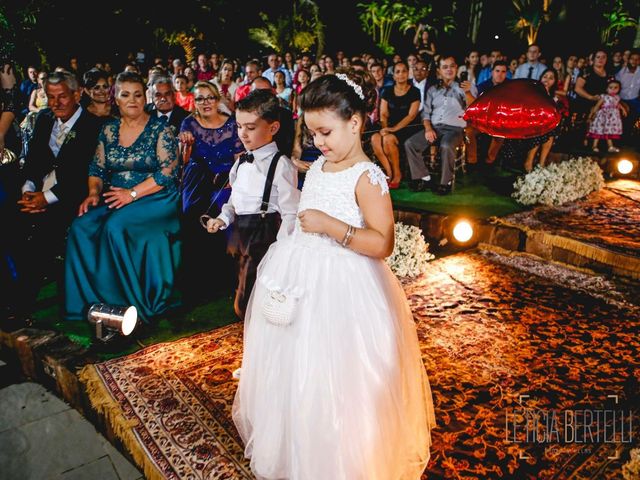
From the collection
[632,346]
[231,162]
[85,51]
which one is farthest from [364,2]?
[632,346]

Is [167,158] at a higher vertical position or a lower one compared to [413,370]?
higher

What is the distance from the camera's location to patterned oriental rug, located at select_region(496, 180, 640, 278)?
14.9ft

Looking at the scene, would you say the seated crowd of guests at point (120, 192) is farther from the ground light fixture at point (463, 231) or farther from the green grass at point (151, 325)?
the ground light fixture at point (463, 231)

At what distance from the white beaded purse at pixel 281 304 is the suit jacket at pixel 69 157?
3143 mm

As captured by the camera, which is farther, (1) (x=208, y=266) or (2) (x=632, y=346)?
(1) (x=208, y=266)

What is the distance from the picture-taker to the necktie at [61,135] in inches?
168

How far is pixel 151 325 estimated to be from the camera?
376cm

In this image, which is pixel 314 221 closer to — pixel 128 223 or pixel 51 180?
pixel 128 223

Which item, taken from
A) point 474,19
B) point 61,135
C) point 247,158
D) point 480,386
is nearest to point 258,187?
point 247,158

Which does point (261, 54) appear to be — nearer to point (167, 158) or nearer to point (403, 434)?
point (167, 158)

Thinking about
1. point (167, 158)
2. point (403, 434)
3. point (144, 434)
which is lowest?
point (144, 434)

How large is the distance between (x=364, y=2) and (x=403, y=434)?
21.1m

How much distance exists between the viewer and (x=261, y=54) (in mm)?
19828

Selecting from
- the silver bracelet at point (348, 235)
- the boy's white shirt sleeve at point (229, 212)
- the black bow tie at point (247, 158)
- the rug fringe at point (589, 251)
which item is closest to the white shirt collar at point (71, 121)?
the boy's white shirt sleeve at point (229, 212)
